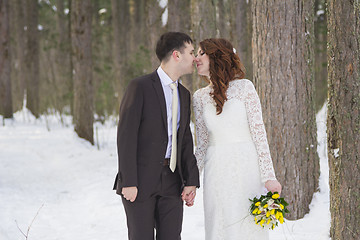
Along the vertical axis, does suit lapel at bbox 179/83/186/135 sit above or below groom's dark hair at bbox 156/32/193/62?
below

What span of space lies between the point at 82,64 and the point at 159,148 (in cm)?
Result: 863

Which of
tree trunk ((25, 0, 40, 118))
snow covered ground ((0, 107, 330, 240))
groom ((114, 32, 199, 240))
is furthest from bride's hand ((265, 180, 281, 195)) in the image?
tree trunk ((25, 0, 40, 118))

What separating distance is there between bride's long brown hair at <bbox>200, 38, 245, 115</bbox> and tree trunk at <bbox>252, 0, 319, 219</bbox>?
6.04ft

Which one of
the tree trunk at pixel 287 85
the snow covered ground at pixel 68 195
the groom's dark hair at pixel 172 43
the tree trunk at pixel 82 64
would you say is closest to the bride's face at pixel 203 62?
the groom's dark hair at pixel 172 43

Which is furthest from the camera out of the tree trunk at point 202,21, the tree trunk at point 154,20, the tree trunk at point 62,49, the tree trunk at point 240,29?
the tree trunk at point 62,49

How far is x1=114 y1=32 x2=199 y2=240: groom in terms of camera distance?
281 cm

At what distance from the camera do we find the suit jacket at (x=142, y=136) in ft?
9.14

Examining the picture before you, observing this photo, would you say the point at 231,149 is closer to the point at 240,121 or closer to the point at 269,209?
the point at 240,121

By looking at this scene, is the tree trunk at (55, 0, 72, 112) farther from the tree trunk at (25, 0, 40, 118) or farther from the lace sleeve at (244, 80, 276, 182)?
the lace sleeve at (244, 80, 276, 182)

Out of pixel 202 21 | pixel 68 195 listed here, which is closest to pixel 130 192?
pixel 68 195

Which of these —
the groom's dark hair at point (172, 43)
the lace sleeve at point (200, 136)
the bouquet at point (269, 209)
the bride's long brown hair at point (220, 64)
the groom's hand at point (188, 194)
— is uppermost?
Result: the groom's dark hair at point (172, 43)

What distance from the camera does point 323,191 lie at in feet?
17.3

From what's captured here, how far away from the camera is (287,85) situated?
4949 mm

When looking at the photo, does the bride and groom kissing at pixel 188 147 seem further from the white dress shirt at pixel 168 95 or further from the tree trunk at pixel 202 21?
the tree trunk at pixel 202 21
